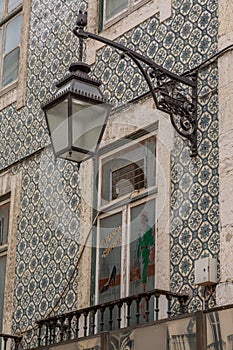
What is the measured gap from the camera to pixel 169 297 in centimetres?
841

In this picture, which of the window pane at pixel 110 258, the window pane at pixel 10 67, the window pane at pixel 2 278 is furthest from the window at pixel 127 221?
the window pane at pixel 10 67

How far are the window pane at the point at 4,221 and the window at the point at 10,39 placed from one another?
57.0 inches

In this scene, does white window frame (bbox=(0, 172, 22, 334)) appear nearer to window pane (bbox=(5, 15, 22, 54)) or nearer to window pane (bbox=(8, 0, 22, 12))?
window pane (bbox=(5, 15, 22, 54))

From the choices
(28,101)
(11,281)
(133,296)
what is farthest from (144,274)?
(28,101)

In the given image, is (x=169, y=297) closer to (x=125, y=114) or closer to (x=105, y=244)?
(x=105, y=244)

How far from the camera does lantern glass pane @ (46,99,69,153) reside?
8.09m

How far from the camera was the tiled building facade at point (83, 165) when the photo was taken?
8695 millimetres

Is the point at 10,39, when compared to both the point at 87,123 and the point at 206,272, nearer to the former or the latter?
the point at 87,123

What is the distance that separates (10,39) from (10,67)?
372 millimetres

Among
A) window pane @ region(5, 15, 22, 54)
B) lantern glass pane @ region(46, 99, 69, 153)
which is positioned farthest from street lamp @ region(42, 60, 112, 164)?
window pane @ region(5, 15, 22, 54)

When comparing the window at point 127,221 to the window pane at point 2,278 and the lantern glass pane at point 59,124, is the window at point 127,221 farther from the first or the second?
the window pane at point 2,278

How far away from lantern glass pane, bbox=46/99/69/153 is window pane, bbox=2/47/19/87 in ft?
11.9

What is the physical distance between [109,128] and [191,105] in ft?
4.36

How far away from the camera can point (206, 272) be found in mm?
8203
